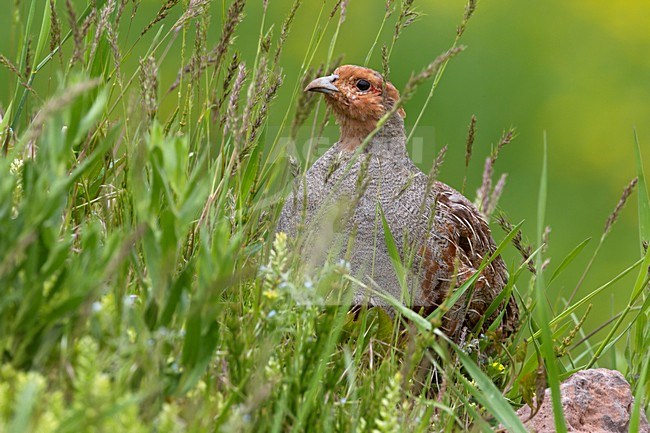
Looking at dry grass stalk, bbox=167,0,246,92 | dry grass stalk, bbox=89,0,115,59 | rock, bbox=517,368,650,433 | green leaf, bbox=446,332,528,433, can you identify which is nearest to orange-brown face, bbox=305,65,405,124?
dry grass stalk, bbox=167,0,246,92

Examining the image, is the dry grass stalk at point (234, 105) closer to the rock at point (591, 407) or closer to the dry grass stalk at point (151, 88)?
the dry grass stalk at point (151, 88)

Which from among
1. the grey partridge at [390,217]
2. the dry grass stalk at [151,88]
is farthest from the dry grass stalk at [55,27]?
the grey partridge at [390,217]

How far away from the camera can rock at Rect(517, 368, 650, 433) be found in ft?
8.06

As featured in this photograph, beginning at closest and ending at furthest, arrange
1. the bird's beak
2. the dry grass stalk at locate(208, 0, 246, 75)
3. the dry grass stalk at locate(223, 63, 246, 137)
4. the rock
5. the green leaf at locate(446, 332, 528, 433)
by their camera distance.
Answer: the green leaf at locate(446, 332, 528, 433) → the dry grass stalk at locate(223, 63, 246, 137) → the dry grass stalk at locate(208, 0, 246, 75) → the rock → the bird's beak

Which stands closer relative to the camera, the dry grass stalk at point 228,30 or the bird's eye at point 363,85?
the dry grass stalk at point 228,30

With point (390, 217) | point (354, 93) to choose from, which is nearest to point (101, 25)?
point (390, 217)

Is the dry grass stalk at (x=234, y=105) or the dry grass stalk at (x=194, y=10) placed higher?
the dry grass stalk at (x=194, y=10)

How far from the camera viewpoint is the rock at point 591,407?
2.46 metres

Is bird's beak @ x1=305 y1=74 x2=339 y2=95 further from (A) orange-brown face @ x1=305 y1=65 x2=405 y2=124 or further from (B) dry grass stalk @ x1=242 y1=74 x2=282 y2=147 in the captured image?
(B) dry grass stalk @ x1=242 y1=74 x2=282 y2=147

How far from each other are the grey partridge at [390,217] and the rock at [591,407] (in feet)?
1.23

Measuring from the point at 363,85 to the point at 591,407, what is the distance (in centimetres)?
135

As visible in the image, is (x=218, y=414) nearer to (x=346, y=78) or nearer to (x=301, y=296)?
(x=301, y=296)

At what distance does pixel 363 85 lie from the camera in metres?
3.31

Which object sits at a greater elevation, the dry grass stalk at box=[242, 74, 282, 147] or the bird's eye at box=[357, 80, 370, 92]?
the dry grass stalk at box=[242, 74, 282, 147]
